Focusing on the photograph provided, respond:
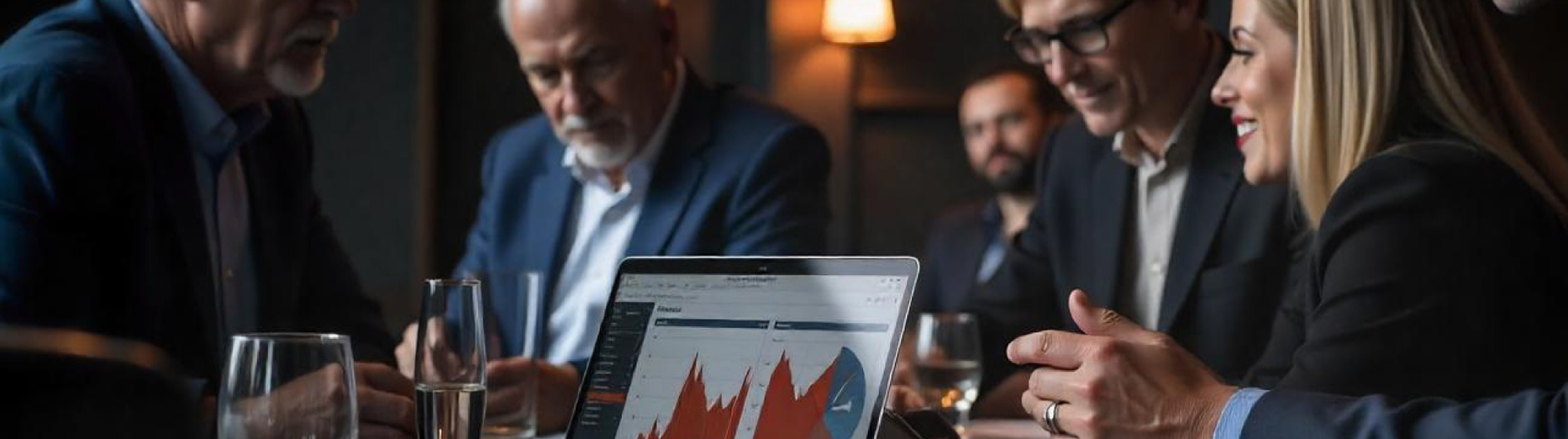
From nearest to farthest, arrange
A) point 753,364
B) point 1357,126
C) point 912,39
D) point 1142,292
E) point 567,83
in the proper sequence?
point 753,364
point 1357,126
point 1142,292
point 567,83
point 912,39

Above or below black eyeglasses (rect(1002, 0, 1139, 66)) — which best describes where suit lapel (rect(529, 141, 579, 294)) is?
below

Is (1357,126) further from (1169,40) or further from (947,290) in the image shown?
(947,290)

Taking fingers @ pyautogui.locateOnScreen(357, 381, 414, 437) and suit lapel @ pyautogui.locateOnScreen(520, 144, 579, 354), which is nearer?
fingers @ pyautogui.locateOnScreen(357, 381, 414, 437)

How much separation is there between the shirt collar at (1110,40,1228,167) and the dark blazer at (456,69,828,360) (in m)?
0.54

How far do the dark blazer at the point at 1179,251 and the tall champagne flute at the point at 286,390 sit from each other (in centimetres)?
139

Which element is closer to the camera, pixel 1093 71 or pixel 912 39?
pixel 1093 71

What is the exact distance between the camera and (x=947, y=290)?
4.70 meters

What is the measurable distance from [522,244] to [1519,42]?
187cm

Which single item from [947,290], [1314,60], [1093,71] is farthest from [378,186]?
[1314,60]

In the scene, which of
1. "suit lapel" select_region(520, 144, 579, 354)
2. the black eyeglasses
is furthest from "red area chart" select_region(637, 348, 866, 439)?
"suit lapel" select_region(520, 144, 579, 354)

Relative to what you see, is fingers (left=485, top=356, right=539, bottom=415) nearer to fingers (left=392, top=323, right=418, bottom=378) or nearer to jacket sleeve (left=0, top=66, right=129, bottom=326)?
fingers (left=392, top=323, right=418, bottom=378)

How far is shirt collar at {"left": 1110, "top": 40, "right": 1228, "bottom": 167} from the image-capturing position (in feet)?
8.84

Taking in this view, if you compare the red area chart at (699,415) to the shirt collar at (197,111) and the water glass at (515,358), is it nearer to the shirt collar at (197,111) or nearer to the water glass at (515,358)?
the water glass at (515,358)

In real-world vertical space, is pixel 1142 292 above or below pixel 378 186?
above
